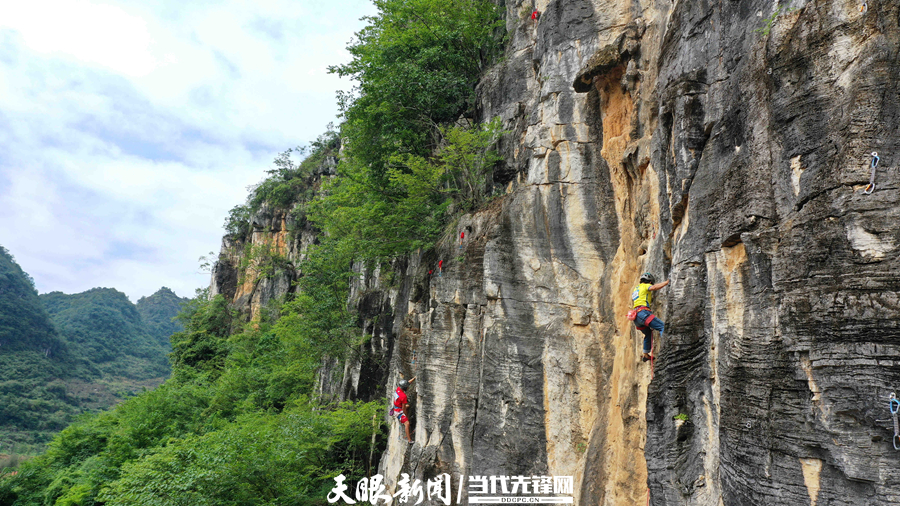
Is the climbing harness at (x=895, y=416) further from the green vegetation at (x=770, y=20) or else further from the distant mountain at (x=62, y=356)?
the distant mountain at (x=62, y=356)

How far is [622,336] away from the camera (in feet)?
29.7

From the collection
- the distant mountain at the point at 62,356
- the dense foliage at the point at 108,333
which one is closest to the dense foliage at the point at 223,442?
the distant mountain at the point at 62,356

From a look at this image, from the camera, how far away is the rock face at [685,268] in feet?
15.1

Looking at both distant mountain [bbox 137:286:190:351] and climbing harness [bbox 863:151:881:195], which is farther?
distant mountain [bbox 137:286:190:351]

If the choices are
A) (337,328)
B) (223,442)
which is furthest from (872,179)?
(337,328)

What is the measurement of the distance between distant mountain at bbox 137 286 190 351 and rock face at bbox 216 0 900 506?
318 ft

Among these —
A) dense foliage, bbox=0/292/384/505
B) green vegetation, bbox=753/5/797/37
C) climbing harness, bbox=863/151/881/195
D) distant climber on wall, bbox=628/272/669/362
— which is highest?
green vegetation, bbox=753/5/797/37

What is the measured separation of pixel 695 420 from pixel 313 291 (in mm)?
18362

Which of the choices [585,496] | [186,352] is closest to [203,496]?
[585,496]

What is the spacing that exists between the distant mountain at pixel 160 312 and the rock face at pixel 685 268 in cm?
9691

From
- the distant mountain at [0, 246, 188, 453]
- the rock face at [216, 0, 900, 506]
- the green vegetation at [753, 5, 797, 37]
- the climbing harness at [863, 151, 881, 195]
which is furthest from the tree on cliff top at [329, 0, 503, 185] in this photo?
the distant mountain at [0, 246, 188, 453]

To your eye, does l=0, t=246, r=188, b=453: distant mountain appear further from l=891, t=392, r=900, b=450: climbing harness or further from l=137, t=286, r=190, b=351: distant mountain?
l=891, t=392, r=900, b=450: climbing harness

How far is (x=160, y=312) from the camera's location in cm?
10450

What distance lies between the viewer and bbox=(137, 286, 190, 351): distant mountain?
95725mm
